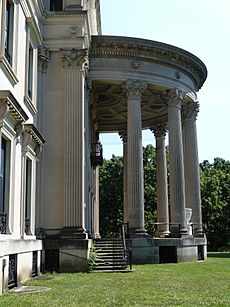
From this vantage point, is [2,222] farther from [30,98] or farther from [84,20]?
[84,20]

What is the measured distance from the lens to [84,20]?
27734mm

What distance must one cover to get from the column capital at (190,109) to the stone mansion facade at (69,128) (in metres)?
0.08

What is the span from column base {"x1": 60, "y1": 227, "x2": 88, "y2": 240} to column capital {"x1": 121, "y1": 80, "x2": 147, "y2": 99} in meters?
11.0

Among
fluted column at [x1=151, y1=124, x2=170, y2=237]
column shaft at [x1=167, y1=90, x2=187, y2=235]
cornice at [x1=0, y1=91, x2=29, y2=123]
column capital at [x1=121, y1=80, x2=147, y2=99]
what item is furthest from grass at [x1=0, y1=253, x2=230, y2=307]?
fluted column at [x1=151, y1=124, x2=170, y2=237]

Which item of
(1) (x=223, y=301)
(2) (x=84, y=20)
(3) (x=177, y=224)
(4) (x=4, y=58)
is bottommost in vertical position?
(1) (x=223, y=301)

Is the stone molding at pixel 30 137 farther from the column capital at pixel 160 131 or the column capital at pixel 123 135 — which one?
the column capital at pixel 123 135

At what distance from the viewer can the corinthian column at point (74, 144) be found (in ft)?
85.1

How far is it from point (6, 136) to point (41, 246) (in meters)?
7.95

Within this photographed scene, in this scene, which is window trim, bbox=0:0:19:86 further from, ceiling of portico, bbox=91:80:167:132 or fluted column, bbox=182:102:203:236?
fluted column, bbox=182:102:203:236

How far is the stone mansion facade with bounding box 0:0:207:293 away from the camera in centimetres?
1966

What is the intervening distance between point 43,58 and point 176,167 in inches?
486

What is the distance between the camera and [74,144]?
87.4ft

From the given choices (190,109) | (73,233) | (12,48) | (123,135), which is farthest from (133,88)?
(123,135)

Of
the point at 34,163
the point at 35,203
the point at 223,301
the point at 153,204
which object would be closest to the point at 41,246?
the point at 35,203
